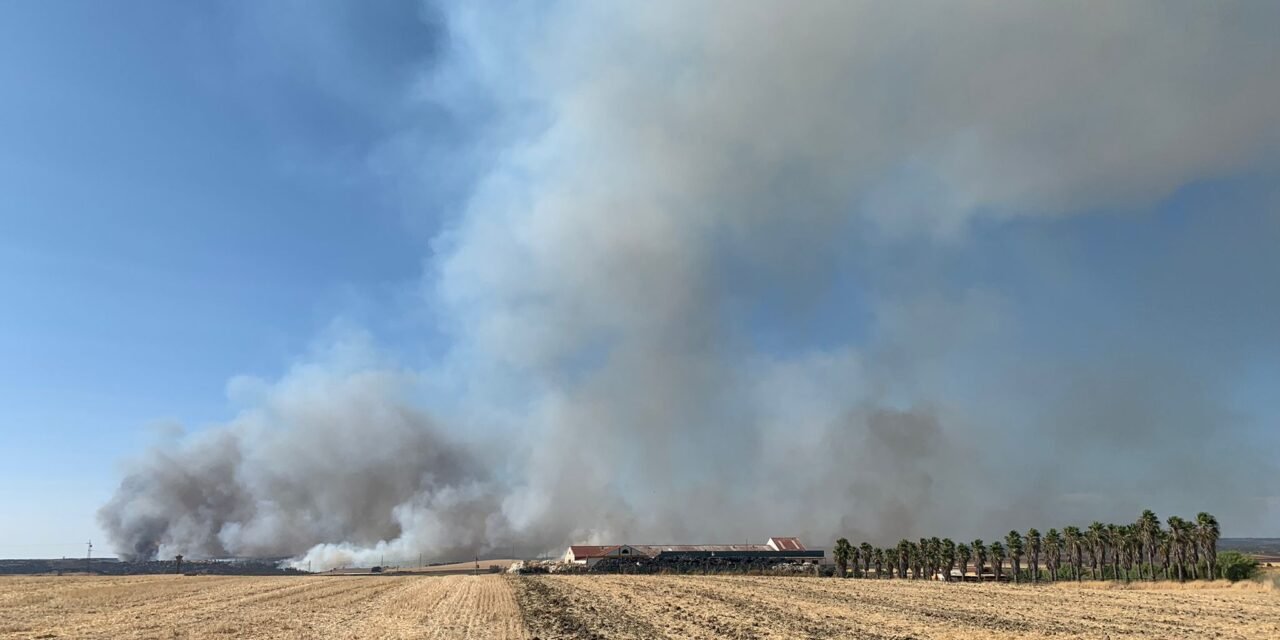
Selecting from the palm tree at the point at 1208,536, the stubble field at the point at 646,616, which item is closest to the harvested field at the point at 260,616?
the stubble field at the point at 646,616

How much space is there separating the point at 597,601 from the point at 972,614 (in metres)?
29.7

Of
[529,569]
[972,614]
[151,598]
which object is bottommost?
[529,569]

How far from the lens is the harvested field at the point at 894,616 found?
3919 centimetres

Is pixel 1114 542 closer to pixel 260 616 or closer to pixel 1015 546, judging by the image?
pixel 1015 546

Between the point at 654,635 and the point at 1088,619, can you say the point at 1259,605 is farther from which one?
the point at 654,635

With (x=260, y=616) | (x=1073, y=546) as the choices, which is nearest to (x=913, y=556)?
(x=1073, y=546)

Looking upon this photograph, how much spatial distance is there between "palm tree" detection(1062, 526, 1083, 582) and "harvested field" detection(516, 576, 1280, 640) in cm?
6573

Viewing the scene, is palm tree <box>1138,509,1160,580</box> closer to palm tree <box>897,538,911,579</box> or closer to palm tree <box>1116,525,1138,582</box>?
palm tree <box>1116,525,1138,582</box>

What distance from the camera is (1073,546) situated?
135125 millimetres

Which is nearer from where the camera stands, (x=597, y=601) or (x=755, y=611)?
(x=755, y=611)

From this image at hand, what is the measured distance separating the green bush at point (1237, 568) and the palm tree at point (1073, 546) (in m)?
22.0

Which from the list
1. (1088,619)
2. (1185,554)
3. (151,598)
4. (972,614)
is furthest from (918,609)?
(1185,554)

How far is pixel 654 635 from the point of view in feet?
123

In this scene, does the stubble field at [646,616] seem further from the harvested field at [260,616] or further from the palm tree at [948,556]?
the palm tree at [948,556]
